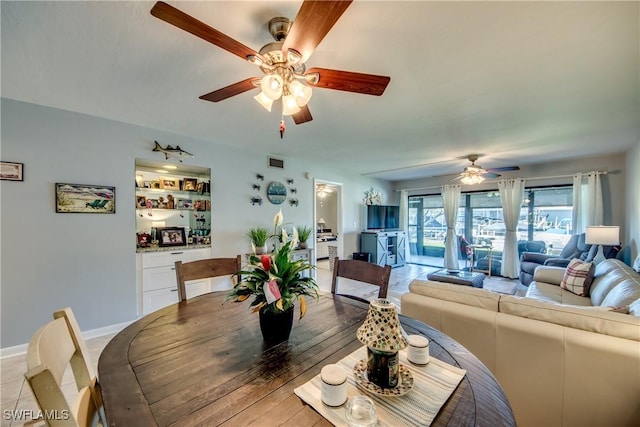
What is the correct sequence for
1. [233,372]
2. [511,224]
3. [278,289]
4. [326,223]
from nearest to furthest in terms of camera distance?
[233,372] → [278,289] → [511,224] → [326,223]

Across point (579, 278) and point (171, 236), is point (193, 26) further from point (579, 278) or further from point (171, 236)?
point (579, 278)

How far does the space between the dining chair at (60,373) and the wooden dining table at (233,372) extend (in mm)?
91

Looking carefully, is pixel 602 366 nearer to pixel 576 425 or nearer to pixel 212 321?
pixel 576 425

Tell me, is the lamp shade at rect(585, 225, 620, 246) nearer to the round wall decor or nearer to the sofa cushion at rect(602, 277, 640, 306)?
the sofa cushion at rect(602, 277, 640, 306)

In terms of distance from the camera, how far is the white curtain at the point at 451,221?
6.17 m

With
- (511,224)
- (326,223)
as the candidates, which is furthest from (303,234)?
(511,224)

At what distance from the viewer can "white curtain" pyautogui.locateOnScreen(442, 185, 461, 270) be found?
20.2ft

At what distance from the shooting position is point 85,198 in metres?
2.71

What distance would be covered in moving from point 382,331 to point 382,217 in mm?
5959

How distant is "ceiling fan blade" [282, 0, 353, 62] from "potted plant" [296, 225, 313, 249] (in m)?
3.34

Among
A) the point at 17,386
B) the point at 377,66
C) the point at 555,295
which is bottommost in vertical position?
the point at 17,386

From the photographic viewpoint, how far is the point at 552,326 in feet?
4.48

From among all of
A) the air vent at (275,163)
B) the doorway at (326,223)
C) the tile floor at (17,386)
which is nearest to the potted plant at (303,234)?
the air vent at (275,163)

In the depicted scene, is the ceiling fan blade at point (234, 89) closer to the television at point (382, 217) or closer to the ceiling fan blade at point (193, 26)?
the ceiling fan blade at point (193, 26)
